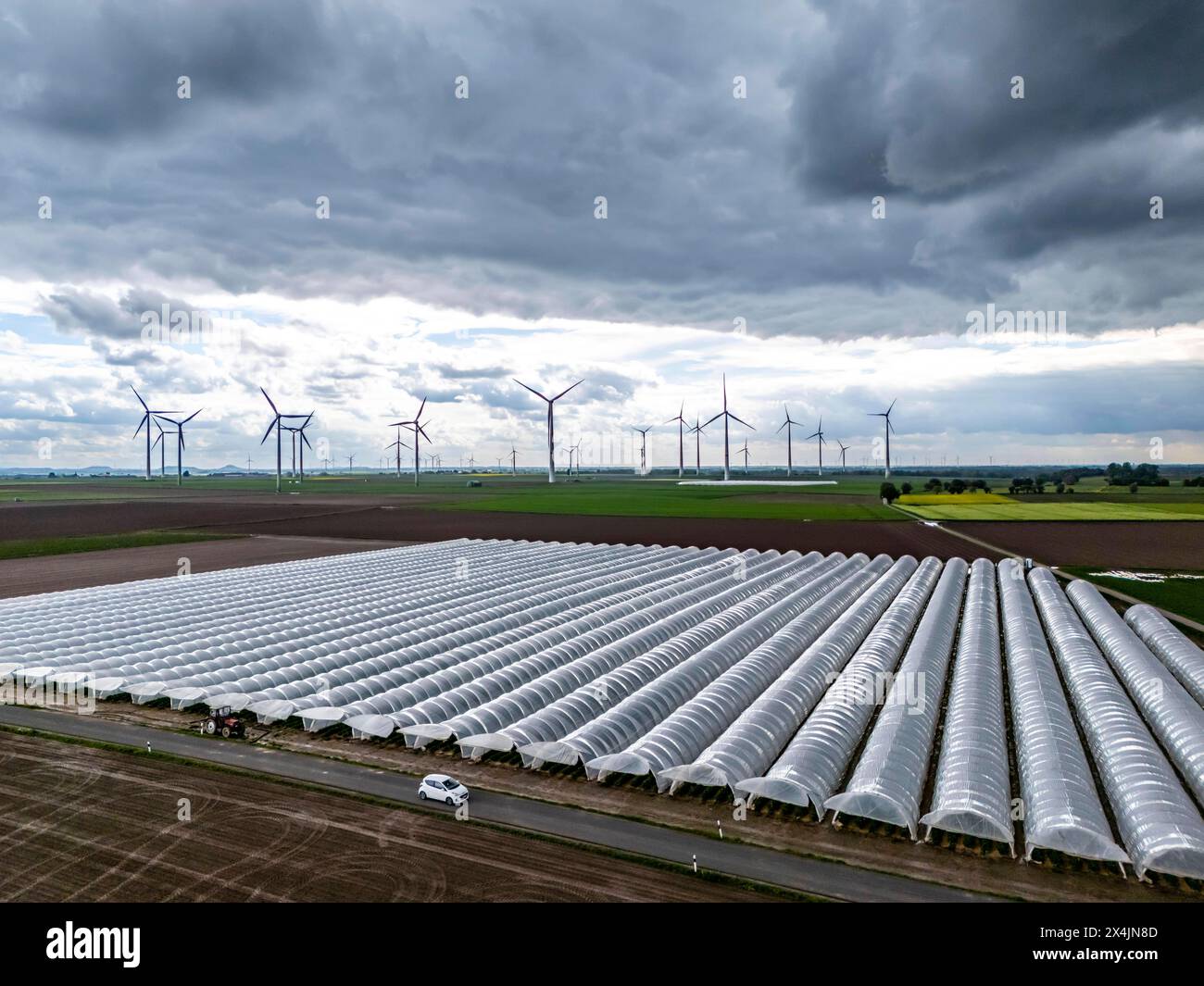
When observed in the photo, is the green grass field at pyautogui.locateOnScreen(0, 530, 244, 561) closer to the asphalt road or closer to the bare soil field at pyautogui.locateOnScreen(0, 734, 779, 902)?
the asphalt road

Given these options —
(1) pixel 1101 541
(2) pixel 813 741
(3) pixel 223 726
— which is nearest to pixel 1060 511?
(1) pixel 1101 541

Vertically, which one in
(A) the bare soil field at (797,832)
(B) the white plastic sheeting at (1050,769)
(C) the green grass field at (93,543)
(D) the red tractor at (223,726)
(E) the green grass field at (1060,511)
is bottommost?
(A) the bare soil field at (797,832)

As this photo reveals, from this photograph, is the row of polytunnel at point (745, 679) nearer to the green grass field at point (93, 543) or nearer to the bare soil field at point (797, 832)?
the bare soil field at point (797, 832)

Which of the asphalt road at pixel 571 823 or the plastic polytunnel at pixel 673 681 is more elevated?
the plastic polytunnel at pixel 673 681

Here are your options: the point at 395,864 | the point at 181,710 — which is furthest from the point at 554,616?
the point at 395,864

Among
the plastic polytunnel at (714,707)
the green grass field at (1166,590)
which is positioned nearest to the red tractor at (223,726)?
the plastic polytunnel at (714,707)

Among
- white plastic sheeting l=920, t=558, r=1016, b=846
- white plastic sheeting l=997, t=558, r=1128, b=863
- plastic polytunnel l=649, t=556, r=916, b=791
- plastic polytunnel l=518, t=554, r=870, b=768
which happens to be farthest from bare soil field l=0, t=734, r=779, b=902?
white plastic sheeting l=997, t=558, r=1128, b=863
